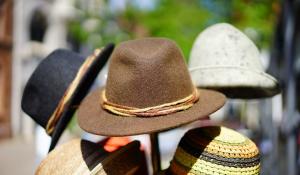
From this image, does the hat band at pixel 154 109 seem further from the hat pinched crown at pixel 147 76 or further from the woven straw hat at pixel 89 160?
the woven straw hat at pixel 89 160

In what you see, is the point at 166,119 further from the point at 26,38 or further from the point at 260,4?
the point at 26,38

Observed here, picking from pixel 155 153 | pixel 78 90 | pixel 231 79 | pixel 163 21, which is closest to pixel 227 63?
pixel 231 79

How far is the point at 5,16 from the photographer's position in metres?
13.2

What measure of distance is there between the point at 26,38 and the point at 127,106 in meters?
13.8

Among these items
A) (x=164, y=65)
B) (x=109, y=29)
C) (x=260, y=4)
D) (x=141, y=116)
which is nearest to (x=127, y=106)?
(x=141, y=116)

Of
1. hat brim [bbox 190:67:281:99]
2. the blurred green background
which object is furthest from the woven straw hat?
the blurred green background

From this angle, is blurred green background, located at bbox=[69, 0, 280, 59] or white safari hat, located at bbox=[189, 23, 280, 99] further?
blurred green background, located at bbox=[69, 0, 280, 59]

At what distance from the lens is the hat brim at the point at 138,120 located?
129cm

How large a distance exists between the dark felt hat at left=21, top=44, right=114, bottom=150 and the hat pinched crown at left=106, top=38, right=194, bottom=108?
0.96 feet

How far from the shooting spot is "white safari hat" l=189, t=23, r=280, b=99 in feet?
5.57

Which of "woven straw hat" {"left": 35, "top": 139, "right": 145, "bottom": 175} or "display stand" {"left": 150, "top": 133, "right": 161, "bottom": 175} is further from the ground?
"woven straw hat" {"left": 35, "top": 139, "right": 145, "bottom": 175}

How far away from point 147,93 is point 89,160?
30cm

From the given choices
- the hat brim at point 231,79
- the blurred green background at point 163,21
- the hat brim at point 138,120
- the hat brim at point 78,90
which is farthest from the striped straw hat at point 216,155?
the blurred green background at point 163,21

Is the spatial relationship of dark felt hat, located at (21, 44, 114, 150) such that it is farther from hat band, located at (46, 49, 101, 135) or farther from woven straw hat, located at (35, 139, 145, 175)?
woven straw hat, located at (35, 139, 145, 175)
